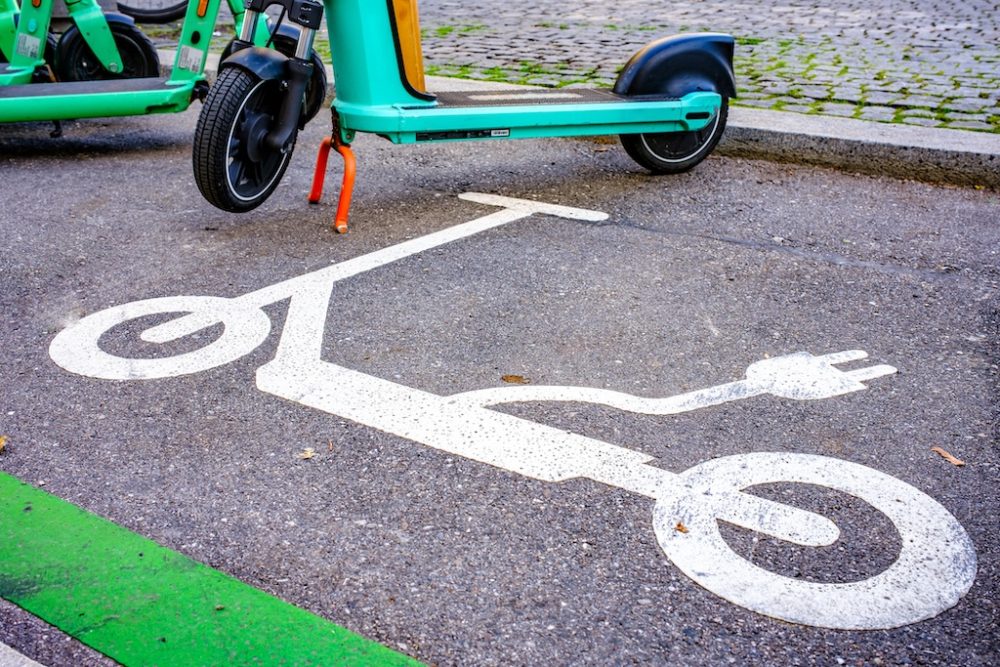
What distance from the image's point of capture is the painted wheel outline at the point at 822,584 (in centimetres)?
202

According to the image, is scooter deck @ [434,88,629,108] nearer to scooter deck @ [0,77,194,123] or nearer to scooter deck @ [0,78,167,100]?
scooter deck @ [0,77,194,123]

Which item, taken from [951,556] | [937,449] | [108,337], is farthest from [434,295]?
[951,556]

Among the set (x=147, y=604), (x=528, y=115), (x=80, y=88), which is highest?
(x=80, y=88)

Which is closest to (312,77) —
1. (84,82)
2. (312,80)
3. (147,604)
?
(312,80)

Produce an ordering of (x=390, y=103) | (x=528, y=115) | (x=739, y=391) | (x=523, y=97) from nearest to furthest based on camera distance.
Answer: (x=739, y=391), (x=390, y=103), (x=528, y=115), (x=523, y=97)

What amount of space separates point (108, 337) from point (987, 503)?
8.57 feet

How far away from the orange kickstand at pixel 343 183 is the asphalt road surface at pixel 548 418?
0.09m

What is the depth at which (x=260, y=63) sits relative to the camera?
4055 mm

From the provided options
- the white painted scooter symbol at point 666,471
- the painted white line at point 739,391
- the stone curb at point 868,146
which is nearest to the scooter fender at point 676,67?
the stone curb at point 868,146

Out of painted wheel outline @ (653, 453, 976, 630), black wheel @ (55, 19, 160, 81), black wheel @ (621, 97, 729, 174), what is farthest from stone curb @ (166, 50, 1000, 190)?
painted wheel outline @ (653, 453, 976, 630)

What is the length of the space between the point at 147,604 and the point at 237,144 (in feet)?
8.38

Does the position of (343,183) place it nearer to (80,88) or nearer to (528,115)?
(528,115)

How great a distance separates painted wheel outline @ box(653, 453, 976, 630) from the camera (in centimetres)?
202

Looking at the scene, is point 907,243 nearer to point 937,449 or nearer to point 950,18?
point 937,449
